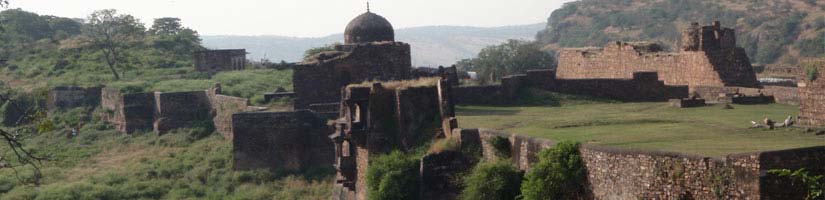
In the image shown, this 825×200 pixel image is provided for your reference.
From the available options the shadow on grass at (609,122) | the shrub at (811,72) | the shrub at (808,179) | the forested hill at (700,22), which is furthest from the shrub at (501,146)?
the forested hill at (700,22)

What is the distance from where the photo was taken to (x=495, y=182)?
15.9 m

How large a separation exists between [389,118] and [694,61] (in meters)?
7.86

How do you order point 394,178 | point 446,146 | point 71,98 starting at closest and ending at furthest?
point 446,146
point 394,178
point 71,98

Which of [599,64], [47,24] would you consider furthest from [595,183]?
[47,24]

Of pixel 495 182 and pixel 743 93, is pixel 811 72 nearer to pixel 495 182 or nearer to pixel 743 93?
pixel 495 182

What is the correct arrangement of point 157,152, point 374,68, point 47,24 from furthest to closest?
point 47,24, point 157,152, point 374,68

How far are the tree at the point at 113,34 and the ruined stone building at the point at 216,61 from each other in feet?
11.5

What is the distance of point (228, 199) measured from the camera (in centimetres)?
2700

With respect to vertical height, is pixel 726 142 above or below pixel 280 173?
above

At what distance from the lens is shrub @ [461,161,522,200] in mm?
15844

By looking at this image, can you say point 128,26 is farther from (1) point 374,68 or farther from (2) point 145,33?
(1) point 374,68

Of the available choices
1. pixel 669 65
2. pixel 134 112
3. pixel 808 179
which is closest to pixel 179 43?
pixel 134 112

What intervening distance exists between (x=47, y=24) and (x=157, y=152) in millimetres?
33574

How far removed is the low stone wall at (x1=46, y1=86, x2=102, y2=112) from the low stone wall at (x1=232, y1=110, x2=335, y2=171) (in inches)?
479
